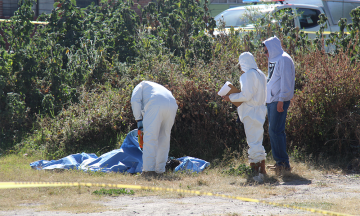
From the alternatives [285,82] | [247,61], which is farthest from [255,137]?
[247,61]

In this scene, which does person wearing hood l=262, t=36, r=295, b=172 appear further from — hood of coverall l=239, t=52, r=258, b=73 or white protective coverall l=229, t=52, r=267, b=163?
hood of coverall l=239, t=52, r=258, b=73

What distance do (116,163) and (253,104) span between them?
2.30 m

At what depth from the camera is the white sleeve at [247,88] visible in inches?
214

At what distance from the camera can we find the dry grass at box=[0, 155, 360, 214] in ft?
13.9

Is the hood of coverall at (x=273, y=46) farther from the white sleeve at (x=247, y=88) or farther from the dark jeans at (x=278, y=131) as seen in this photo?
the dark jeans at (x=278, y=131)

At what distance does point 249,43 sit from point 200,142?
3.16 m

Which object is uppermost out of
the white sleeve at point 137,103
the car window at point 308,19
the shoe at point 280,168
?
the car window at point 308,19

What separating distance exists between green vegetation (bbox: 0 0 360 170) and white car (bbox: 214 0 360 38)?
0.93m

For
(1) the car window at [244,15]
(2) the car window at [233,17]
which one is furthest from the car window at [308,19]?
(2) the car window at [233,17]

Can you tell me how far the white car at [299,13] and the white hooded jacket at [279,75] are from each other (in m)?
4.36

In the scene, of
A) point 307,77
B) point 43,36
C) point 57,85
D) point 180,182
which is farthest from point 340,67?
point 43,36

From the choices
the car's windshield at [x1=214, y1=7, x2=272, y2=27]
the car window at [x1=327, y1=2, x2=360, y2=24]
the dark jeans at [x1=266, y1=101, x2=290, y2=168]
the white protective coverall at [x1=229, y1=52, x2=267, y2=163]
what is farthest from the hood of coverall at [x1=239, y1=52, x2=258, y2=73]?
the car window at [x1=327, y1=2, x2=360, y2=24]

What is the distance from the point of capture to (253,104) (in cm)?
553

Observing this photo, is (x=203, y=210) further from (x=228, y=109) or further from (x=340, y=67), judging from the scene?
(x=340, y=67)
